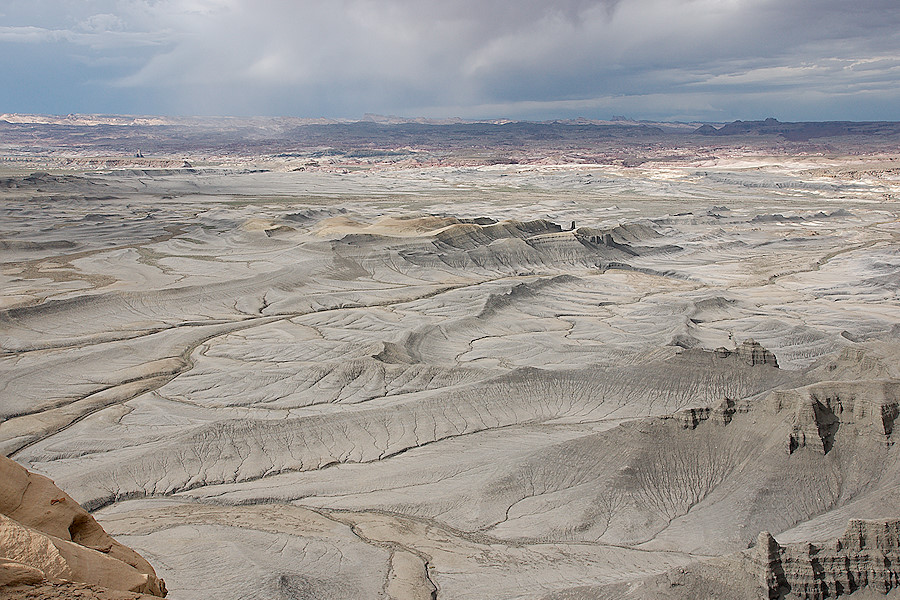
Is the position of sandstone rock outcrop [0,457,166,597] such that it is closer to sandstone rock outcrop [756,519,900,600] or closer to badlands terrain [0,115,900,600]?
badlands terrain [0,115,900,600]

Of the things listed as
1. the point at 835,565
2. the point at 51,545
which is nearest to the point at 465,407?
the point at 835,565

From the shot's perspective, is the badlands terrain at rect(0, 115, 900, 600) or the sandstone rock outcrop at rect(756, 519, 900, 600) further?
the badlands terrain at rect(0, 115, 900, 600)

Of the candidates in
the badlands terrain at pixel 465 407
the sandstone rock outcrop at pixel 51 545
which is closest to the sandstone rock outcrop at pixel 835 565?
the badlands terrain at pixel 465 407

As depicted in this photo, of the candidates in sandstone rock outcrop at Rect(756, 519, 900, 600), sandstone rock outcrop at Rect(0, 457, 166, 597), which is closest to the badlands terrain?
sandstone rock outcrop at Rect(756, 519, 900, 600)

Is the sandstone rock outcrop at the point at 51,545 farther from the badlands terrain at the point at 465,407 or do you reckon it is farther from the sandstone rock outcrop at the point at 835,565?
the sandstone rock outcrop at the point at 835,565

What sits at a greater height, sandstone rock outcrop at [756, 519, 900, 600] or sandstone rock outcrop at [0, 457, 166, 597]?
sandstone rock outcrop at [0, 457, 166, 597]

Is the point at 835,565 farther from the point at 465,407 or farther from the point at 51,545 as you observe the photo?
the point at 465,407

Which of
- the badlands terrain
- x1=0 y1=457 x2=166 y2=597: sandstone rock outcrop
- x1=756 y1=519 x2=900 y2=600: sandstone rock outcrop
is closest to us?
x1=0 y1=457 x2=166 y2=597: sandstone rock outcrop
